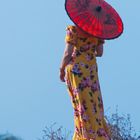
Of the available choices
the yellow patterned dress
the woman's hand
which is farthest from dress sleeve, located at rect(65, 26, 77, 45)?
the woman's hand

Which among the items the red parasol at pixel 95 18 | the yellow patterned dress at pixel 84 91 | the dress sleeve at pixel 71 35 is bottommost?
the yellow patterned dress at pixel 84 91

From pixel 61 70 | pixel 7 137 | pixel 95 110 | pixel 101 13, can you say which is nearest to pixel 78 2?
pixel 101 13

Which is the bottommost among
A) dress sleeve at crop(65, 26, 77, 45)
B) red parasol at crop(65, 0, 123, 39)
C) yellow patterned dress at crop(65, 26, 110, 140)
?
yellow patterned dress at crop(65, 26, 110, 140)

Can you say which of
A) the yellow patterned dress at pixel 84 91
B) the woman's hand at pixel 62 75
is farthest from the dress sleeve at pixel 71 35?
the woman's hand at pixel 62 75

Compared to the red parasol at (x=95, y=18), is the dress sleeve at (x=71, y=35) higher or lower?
lower

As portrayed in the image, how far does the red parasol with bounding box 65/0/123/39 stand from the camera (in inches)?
218

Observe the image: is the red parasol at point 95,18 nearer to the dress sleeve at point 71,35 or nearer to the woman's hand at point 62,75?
the dress sleeve at point 71,35

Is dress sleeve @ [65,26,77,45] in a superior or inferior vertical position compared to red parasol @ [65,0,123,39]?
inferior

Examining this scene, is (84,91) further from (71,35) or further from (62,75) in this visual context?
(71,35)

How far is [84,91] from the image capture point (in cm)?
552

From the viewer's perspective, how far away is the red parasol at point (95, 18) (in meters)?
5.55

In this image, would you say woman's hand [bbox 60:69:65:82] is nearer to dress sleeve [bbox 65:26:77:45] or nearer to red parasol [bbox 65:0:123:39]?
dress sleeve [bbox 65:26:77:45]

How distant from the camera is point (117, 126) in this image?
809 centimetres

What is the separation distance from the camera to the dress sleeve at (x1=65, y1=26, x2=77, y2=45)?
18.0ft
